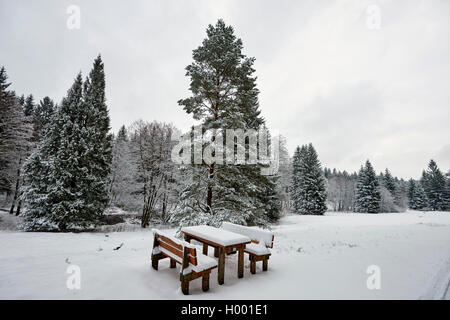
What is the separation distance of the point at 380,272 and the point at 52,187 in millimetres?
18115

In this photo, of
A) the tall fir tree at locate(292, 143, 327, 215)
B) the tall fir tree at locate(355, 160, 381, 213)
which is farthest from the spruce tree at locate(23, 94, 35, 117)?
the tall fir tree at locate(355, 160, 381, 213)

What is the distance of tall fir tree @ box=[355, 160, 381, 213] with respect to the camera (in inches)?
1464

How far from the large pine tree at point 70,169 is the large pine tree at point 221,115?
33.5ft

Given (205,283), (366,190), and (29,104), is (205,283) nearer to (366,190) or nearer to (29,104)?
(366,190)

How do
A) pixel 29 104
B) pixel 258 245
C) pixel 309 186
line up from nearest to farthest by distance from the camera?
pixel 258 245 < pixel 309 186 < pixel 29 104

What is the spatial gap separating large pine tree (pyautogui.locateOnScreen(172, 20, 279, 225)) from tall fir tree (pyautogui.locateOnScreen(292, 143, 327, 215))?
25.2 metres

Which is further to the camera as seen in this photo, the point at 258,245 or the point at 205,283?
the point at 258,245

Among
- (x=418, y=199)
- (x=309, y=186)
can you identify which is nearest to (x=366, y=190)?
(x=309, y=186)

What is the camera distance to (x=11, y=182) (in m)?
20.8

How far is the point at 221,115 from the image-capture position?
9320 millimetres

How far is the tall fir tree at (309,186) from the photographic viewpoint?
3117 centimetres

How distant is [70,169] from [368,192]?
158ft

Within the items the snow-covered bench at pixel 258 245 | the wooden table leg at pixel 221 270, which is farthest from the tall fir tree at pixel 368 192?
the wooden table leg at pixel 221 270
